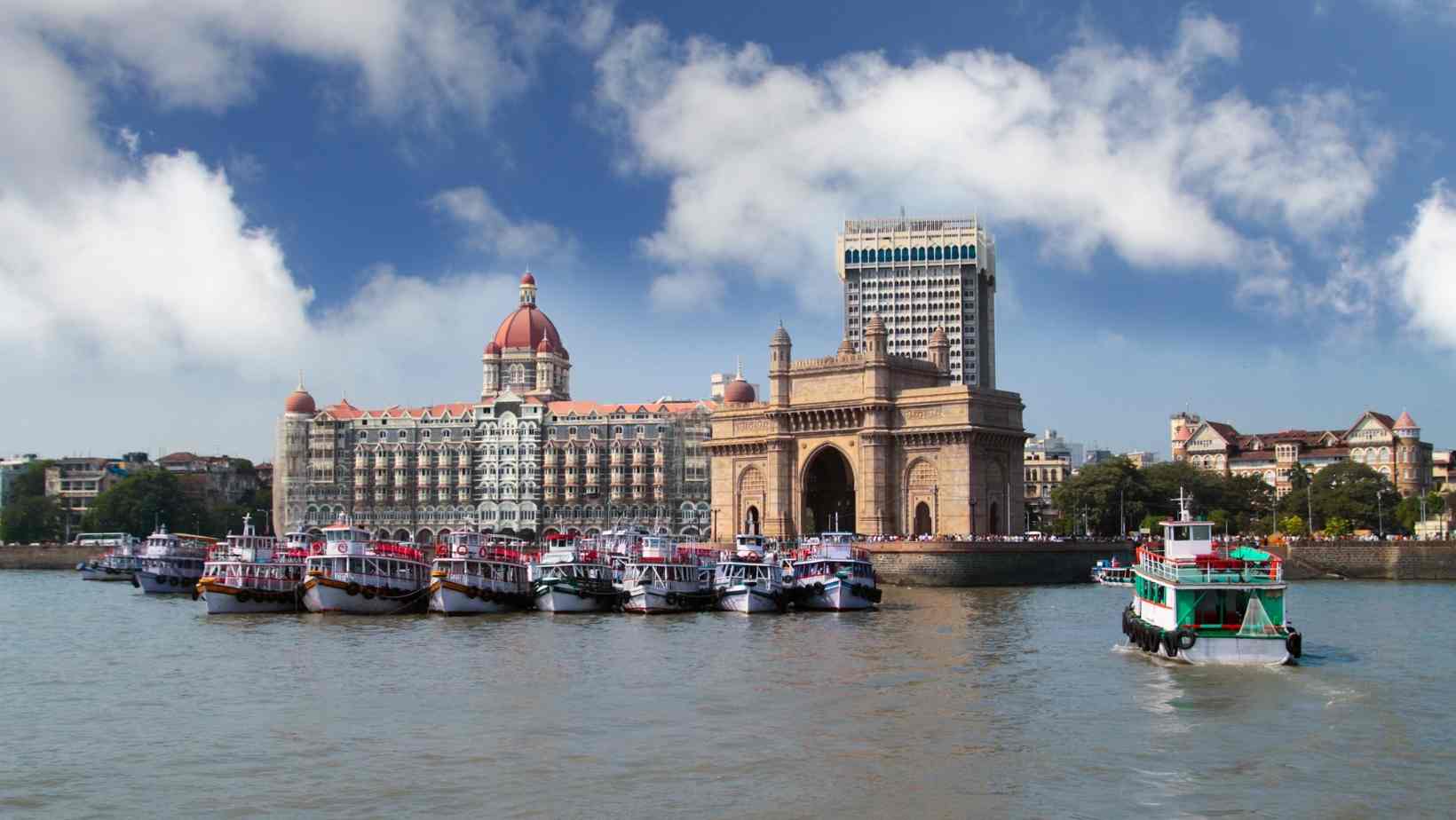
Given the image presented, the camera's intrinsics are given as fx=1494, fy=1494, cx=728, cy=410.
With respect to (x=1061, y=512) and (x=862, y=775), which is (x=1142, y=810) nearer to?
(x=862, y=775)

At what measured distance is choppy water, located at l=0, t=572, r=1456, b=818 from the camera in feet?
77.7

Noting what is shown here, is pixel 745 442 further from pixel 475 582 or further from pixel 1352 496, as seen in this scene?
pixel 1352 496

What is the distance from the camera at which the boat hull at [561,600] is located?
189ft

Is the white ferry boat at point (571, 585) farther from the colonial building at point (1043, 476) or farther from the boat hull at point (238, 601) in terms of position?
the colonial building at point (1043, 476)

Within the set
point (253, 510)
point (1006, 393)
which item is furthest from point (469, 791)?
point (253, 510)

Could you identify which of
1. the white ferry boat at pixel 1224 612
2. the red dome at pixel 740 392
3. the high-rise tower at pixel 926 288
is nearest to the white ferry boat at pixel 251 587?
the white ferry boat at pixel 1224 612

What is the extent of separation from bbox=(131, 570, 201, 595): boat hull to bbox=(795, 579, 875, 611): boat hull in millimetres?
37114

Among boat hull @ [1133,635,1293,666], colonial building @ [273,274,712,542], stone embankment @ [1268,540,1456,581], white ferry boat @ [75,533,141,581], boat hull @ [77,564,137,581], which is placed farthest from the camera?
colonial building @ [273,274,712,542]

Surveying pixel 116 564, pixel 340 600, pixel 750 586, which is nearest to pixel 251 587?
pixel 340 600

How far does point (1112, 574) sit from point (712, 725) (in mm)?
58401

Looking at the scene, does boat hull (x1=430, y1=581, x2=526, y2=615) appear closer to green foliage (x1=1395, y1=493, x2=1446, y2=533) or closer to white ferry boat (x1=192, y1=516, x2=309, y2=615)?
white ferry boat (x1=192, y1=516, x2=309, y2=615)

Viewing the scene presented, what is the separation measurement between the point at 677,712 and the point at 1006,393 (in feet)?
211

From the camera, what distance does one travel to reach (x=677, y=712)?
31.5m

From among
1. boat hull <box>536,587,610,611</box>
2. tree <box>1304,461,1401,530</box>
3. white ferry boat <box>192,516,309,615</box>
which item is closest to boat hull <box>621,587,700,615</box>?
boat hull <box>536,587,610,611</box>
